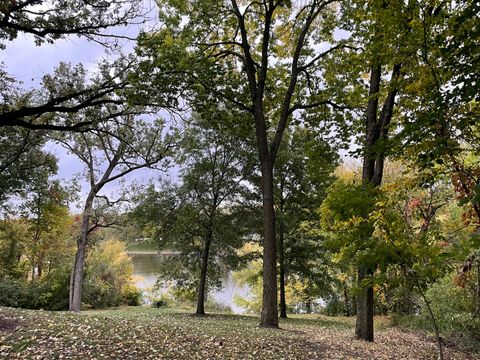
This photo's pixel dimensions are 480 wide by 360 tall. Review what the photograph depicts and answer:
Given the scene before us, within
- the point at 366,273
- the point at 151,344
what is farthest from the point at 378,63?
the point at 151,344

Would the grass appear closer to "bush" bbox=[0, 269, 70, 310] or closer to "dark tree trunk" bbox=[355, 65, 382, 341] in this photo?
"dark tree trunk" bbox=[355, 65, 382, 341]

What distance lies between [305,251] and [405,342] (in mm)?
8318

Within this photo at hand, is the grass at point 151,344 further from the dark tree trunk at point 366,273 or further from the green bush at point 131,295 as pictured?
the green bush at point 131,295

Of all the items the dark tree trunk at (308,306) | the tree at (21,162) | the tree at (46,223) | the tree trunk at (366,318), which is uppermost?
the tree at (21,162)

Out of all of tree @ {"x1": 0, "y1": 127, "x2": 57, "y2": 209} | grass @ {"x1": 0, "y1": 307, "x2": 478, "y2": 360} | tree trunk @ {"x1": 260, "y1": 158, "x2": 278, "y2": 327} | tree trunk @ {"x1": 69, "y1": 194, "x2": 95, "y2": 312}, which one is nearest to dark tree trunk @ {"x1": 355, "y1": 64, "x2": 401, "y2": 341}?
grass @ {"x1": 0, "y1": 307, "x2": 478, "y2": 360}

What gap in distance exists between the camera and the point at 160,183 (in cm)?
1753

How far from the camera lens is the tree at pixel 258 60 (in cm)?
899

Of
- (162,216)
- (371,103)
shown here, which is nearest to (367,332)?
(371,103)

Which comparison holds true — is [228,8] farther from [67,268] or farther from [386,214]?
[67,268]

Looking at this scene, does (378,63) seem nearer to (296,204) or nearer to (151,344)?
(151,344)

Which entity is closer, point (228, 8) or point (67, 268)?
point (228, 8)

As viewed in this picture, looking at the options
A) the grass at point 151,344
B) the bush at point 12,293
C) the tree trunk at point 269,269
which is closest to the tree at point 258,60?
the tree trunk at point 269,269

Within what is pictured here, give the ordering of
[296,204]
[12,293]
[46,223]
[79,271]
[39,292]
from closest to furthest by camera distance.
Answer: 1. [79,271]
2. [296,204]
3. [12,293]
4. [39,292]
5. [46,223]

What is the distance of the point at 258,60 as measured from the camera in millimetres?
12070
